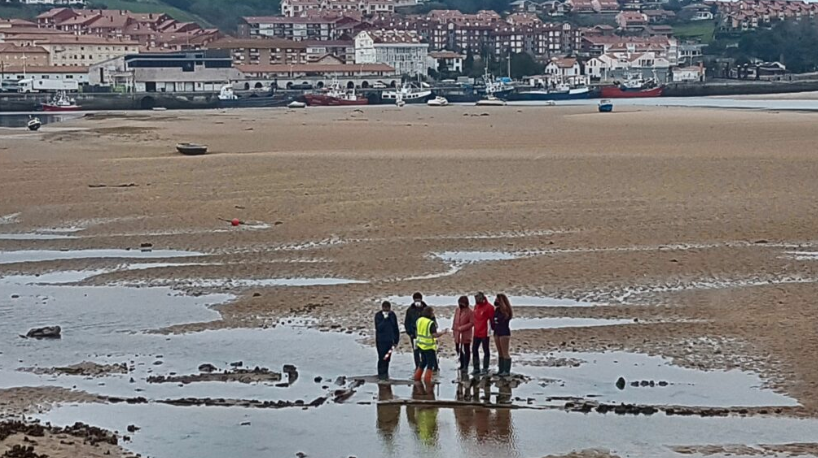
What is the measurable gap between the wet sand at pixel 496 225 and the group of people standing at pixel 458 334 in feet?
4.72

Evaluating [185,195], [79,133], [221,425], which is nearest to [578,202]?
[185,195]

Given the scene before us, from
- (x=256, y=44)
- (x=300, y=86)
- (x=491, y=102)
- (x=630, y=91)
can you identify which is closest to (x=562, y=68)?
Answer: (x=630, y=91)

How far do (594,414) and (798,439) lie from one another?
1.93 m

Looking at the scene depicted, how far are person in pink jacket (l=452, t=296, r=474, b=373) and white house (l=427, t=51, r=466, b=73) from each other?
457 feet

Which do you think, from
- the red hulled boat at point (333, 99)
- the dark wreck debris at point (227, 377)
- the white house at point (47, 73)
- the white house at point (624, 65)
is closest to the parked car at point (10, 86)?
the white house at point (47, 73)

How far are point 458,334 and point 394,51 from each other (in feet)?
439

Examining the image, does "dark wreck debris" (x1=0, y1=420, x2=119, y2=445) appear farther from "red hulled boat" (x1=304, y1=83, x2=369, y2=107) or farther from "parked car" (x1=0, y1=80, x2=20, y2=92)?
"parked car" (x1=0, y1=80, x2=20, y2=92)

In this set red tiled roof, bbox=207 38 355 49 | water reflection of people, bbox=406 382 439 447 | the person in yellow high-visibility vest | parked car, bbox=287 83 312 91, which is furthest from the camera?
red tiled roof, bbox=207 38 355 49

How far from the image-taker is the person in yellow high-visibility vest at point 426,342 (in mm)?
12500

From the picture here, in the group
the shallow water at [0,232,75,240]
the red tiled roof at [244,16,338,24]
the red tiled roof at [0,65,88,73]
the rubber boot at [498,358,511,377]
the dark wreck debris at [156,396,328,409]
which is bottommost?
the shallow water at [0,232,75,240]

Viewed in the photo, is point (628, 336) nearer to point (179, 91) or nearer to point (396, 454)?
point (396, 454)

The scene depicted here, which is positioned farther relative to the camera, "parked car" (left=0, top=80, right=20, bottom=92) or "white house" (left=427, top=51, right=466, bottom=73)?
"white house" (left=427, top=51, right=466, bottom=73)

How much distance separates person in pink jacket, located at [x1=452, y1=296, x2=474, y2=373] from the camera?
42.1ft

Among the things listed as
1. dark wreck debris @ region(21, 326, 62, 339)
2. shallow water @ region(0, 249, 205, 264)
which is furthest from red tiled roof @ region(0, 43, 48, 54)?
dark wreck debris @ region(21, 326, 62, 339)
